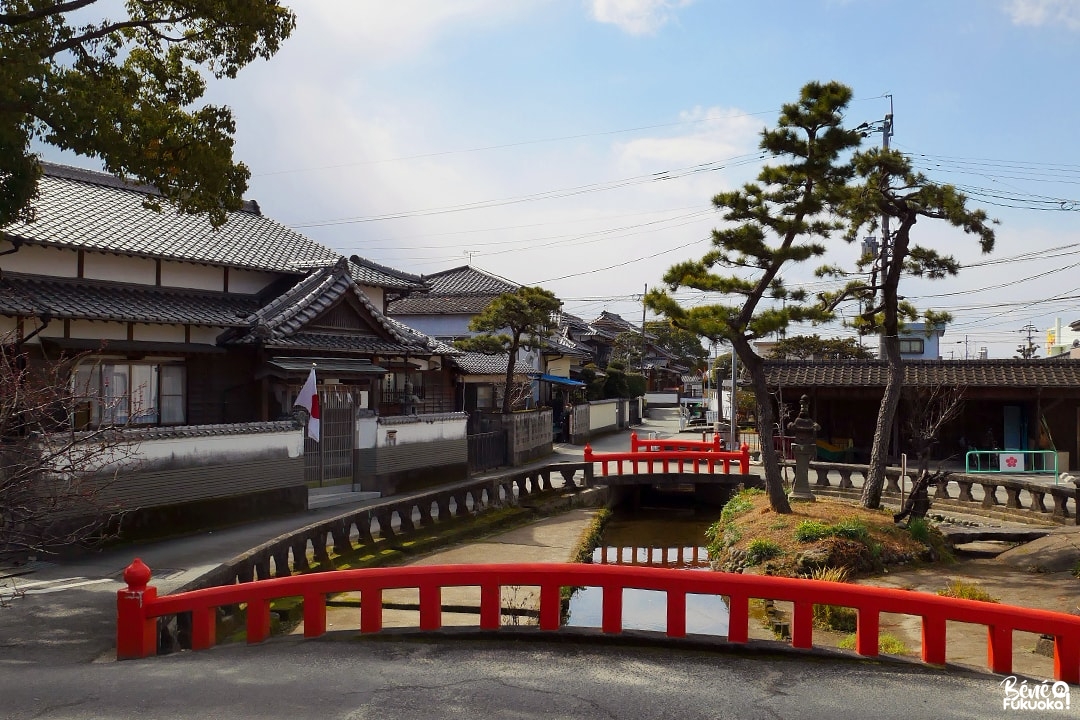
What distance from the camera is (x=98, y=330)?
620 inches

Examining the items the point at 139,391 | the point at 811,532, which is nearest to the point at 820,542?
the point at 811,532

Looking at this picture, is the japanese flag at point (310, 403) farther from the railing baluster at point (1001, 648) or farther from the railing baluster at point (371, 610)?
the railing baluster at point (1001, 648)

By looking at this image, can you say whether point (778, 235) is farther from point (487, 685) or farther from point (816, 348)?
point (816, 348)

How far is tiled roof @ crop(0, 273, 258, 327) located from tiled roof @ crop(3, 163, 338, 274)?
81 centimetres

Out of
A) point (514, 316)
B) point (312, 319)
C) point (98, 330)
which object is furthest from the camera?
point (514, 316)

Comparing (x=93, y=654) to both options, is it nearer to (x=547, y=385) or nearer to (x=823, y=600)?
(x=823, y=600)

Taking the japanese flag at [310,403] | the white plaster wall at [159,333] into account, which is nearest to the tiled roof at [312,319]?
the white plaster wall at [159,333]

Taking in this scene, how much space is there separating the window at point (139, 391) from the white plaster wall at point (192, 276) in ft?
6.62

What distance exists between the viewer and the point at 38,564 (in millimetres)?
11023

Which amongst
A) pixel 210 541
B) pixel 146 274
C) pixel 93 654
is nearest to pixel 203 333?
pixel 146 274

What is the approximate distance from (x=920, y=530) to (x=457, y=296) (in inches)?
1145

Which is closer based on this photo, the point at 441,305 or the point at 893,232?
the point at 893,232

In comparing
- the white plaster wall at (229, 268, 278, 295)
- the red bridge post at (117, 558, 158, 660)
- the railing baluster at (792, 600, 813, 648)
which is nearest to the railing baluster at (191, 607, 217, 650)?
the red bridge post at (117, 558, 158, 660)

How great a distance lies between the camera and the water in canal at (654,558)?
38.8 ft
